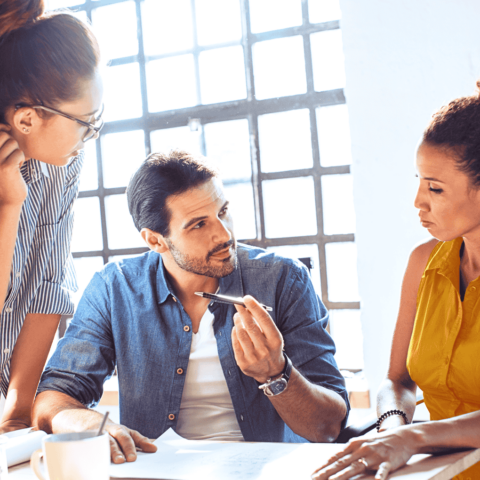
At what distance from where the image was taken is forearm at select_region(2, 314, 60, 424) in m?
1.55

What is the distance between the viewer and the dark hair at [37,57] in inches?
54.2

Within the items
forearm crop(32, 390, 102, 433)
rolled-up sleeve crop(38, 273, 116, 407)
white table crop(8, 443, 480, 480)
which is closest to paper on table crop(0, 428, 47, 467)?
white table crop(8, 443, 480, 480)

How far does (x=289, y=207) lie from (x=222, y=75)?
81cm

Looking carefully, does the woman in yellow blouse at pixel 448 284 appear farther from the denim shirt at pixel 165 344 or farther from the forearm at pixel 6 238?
the forearm at pixel 6 238

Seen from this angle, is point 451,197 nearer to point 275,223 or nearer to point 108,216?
point 275,223

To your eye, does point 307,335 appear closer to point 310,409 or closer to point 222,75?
point 310,409

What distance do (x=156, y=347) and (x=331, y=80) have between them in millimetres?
1743

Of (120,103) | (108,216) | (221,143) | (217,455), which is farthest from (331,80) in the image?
(217,455)

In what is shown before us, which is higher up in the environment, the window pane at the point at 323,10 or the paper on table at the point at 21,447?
the window pane at the point at 323,10

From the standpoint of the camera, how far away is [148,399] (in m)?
1.74

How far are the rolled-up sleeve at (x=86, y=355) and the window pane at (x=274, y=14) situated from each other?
175 cm

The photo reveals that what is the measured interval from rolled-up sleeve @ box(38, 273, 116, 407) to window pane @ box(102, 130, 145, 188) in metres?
1.50

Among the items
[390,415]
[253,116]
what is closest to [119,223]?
[253,116]

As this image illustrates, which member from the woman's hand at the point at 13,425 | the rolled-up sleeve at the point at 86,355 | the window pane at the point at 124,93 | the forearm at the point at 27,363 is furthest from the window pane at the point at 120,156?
the woman's hand at the point at 13,425
